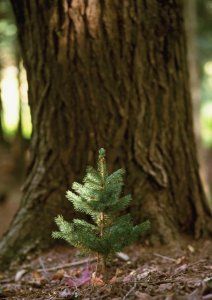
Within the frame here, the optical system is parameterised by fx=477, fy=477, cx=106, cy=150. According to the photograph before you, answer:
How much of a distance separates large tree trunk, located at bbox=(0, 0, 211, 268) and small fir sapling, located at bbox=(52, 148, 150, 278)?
3.91ft

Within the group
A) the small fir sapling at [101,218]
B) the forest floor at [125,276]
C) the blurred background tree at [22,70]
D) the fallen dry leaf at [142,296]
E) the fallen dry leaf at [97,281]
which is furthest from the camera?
the blurred background tree at [22,70]

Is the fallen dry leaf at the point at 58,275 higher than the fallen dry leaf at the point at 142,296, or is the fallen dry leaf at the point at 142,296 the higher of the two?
the fallen dry leaf at the point at 58,275

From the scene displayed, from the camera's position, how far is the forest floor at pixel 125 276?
2.81m

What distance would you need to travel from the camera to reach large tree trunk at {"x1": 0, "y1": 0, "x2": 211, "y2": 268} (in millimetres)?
4105

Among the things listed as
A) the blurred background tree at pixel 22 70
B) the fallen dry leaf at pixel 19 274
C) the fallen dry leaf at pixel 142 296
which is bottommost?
the fallen dry leaf at pixel 142 296

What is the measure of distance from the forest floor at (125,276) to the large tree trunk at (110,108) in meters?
0.19

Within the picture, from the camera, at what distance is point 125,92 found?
419 centimetres

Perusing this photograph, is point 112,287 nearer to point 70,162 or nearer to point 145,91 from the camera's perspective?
point 70,162

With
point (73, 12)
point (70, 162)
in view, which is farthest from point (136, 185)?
point (73, 12)

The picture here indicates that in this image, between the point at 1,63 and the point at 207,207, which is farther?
the point at 1,63

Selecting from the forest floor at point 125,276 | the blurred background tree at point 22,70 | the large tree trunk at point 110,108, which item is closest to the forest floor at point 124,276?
the forest floor at point 125,276

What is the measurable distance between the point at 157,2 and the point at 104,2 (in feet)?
1.52

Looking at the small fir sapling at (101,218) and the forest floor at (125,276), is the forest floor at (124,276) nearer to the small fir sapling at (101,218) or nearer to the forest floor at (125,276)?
the forest floor at (125,276)

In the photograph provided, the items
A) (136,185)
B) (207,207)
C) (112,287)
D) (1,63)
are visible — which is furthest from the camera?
(1,63)
